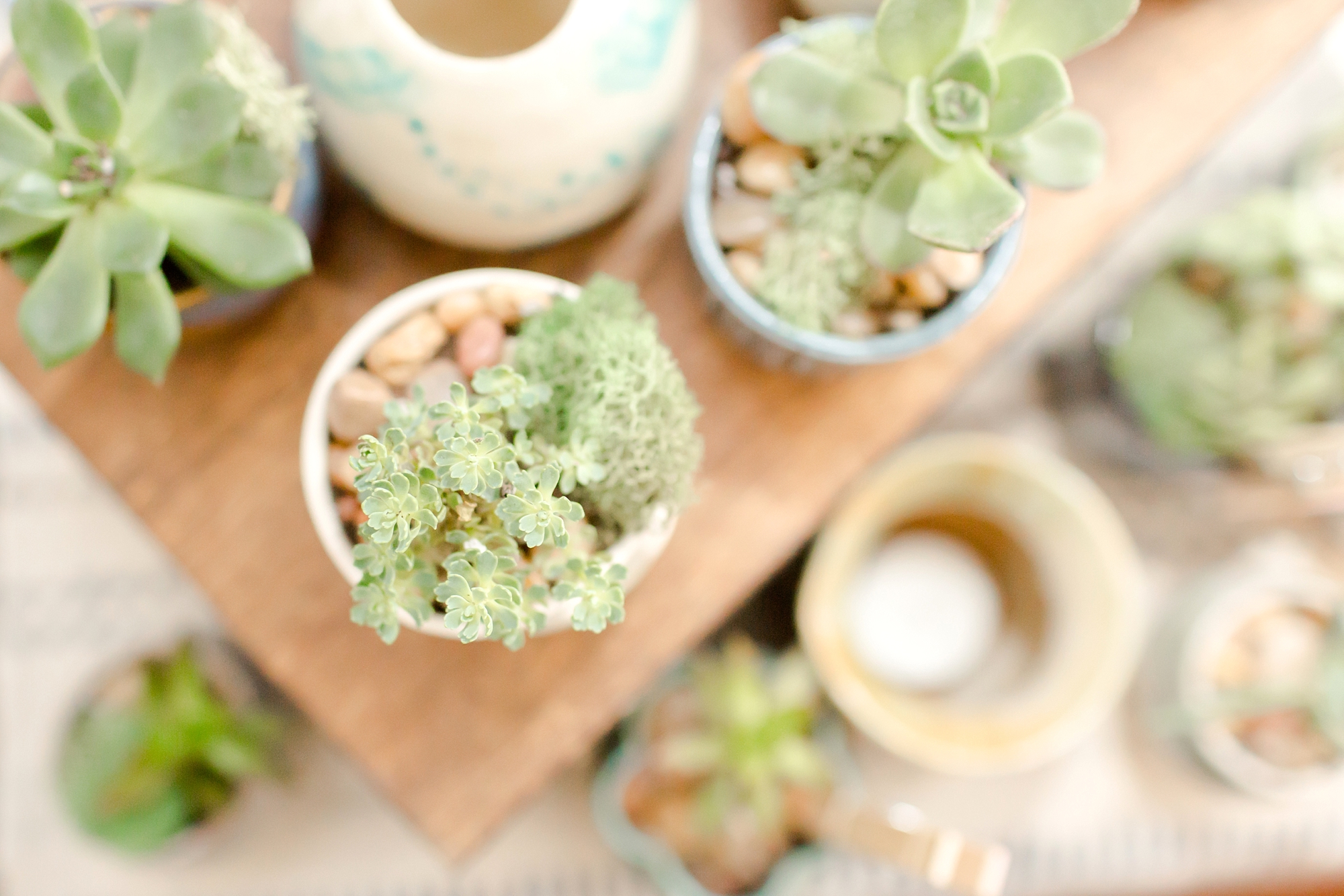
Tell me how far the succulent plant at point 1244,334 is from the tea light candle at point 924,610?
0.70 ft

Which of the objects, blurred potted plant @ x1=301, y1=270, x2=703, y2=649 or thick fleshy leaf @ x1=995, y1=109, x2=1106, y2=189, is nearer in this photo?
blurred potted plant @ x1=301, y1=270, x2=703, y2=649

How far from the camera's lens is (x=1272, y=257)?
0.83 meters

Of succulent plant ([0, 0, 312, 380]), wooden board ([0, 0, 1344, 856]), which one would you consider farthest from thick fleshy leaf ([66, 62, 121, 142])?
wooden board ([0, 0, 1344, 856])

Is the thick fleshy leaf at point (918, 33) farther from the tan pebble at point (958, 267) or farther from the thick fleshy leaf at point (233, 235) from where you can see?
the thick fleshy leaf at point (233, 235)

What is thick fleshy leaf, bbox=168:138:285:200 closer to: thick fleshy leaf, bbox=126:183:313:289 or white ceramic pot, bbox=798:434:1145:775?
thick fleshy leaf, bbox=126:183:313:289

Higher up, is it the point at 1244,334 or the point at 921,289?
the point at 921,289

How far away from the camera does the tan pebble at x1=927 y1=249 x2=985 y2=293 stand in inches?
21.7

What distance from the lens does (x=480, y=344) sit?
51cm

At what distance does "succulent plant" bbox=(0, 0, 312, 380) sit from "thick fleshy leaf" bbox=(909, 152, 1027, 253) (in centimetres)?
30

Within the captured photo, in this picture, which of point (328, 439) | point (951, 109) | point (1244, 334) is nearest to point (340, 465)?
point (328, 439)

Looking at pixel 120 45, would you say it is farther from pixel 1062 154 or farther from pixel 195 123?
pixel 1062 154

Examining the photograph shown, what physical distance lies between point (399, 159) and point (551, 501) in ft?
0.79

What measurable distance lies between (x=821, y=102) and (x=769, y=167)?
2.4 inches

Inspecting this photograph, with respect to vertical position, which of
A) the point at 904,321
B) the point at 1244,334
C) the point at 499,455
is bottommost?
the point at 1244,334
